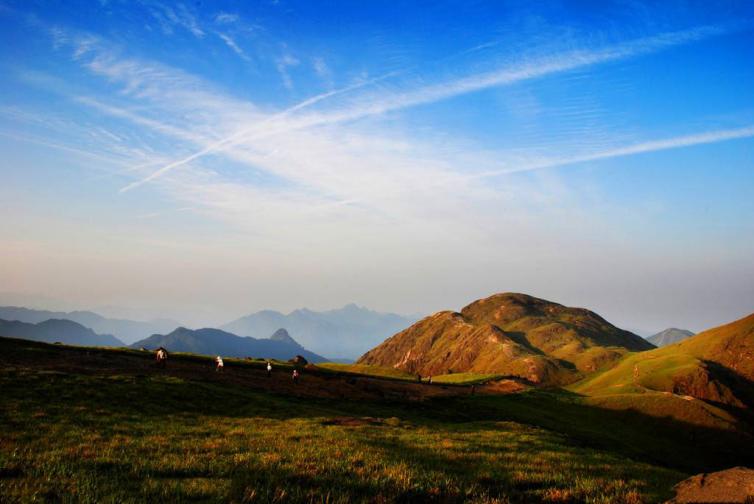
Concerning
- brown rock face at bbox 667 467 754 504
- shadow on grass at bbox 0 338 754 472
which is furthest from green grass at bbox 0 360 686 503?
brown rock face at bbox 667 467 754 504

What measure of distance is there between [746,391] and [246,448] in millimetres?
142637

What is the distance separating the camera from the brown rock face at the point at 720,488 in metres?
9.18

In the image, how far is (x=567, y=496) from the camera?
37.2ft

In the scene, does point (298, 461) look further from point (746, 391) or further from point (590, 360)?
point (590, 360)

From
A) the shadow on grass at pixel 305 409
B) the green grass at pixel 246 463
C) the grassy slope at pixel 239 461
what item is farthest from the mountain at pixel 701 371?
the green grass at pixel 246 463

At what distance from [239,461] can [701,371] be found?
136876mm

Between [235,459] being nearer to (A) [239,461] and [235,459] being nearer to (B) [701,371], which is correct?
(A) [239,461]

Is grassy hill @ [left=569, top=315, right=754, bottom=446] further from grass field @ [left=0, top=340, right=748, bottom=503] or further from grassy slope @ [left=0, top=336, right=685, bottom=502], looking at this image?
grassy slope @ [left=0, top=336, right=685, bottom=502]

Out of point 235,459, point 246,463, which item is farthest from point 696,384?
point 246,463

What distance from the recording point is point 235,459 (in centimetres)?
1413

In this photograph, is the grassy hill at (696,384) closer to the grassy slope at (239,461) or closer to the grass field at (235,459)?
the grass field at (235,459)

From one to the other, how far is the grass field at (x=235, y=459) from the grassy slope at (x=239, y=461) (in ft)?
0.18

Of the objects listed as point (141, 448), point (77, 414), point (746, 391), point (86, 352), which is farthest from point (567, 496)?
point (746, 391)

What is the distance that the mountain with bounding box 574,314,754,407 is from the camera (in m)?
107
